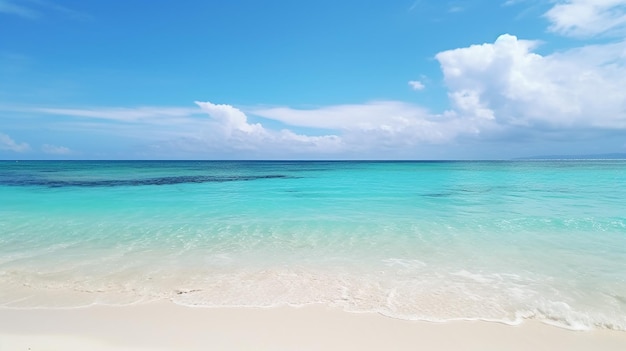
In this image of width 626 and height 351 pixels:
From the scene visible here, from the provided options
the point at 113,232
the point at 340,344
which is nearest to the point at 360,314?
the point at 340,344

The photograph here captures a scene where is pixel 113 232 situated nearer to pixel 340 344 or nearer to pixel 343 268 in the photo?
pixel 343 268

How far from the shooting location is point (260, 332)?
4.52 m

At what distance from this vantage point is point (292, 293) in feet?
19.0

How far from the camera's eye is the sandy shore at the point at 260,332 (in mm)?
4199

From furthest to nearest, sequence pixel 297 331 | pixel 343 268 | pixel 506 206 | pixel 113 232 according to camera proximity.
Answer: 1. pixel 506 206
2. pixel 113 232
3. pixel 343 268
4. pixel 297 331

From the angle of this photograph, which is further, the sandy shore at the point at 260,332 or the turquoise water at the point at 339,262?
the turquoise water at the point at 339,262

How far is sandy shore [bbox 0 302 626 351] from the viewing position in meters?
4.20

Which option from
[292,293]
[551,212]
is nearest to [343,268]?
[292,293]

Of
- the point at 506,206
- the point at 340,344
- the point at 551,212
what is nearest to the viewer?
the point at 340,344

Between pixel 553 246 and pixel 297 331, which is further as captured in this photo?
pixel 553 246

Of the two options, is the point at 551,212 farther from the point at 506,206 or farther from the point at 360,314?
the point at 360,314

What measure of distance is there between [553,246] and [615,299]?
11.7ft

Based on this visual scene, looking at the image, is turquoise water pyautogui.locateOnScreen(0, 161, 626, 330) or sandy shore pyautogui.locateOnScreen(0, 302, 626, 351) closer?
sandy shore pyautogui.locateOnScreen(0, 302, 626, 351)

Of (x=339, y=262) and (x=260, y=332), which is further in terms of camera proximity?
(x=339, y=262)
